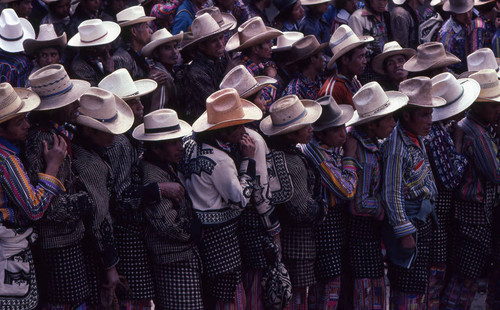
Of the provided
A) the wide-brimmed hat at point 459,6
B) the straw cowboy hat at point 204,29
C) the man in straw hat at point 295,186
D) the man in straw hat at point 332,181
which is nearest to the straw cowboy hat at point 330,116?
the man in straw hat at point 332,181

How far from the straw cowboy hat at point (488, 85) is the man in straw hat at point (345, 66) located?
3.79 ft

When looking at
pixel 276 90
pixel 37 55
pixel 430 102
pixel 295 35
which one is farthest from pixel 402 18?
pixel 37 55

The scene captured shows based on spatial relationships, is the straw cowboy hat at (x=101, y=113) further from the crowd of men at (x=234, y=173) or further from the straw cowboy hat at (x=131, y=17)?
the straw cowboy hat at (x=131, y=17)

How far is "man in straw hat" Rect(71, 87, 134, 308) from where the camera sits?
574cm

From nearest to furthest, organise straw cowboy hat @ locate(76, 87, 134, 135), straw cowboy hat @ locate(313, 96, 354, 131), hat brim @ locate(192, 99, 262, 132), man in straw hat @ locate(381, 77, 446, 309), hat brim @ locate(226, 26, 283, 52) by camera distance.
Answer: straw cowboy hat @ locate(76, 87, 134, 135) < hat brim @ locate(192, 99, 262, 132) < straw cowboy hat @ locate(313, 96, 354, 131) < man in straw hat @ locate(381, 77, 446, 309) < hat brim @ locate(226, 26, 283, 52)

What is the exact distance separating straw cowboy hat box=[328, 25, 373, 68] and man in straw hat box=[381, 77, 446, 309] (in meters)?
1.12

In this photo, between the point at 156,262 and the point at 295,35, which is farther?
the point at 295,35

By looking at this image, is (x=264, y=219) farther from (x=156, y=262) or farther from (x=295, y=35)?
(x=295, y=35)

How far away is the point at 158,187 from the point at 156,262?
2.06 feet

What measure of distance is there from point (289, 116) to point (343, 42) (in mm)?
2069

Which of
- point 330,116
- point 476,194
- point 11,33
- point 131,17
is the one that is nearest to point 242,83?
point 330,116

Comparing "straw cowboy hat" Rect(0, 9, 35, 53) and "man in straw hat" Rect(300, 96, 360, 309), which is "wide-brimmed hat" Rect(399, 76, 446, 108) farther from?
"straw cowboy hat" Rect(0, 9, 35, 53)

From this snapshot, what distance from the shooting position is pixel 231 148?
647 centimetres

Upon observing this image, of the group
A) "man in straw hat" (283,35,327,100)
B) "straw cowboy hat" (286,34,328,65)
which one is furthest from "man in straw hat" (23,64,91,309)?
"straw cowboy hat" (286,34,328,65)
